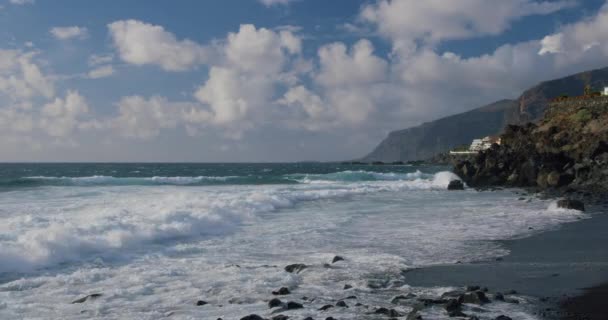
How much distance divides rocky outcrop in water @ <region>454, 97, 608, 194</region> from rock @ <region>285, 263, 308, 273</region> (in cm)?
2381

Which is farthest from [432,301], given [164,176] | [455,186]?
[164,176]

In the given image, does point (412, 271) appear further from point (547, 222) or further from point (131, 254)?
point (547, 222)

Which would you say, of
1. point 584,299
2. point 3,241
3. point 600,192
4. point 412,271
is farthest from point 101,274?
point 600,192

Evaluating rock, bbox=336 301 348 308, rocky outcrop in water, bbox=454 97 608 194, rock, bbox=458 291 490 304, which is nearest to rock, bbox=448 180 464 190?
rocky outcrop in water, bbox=454 97 608 194

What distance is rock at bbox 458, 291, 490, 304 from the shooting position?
23.2 ft

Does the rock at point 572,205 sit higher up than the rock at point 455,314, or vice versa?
the rock at point 572,205

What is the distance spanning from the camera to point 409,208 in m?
23.2

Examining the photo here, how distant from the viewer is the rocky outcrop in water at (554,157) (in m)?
32.6

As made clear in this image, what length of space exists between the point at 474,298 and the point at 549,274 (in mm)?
2775

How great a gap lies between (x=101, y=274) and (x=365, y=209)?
1522cm

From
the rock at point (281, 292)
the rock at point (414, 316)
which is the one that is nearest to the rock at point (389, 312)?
the rock at point (414, 316)

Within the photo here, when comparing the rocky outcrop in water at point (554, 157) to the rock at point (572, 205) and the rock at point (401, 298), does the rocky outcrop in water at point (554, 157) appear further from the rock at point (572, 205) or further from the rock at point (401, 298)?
the rock at point (401, 298)

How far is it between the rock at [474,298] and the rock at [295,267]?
3416 mm

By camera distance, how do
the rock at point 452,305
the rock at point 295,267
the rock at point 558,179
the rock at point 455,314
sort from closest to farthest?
1. the rock at point 455,314
2. the rock at point 452,305
3. the rock at point 295,267
4. the rock at point 558,179
